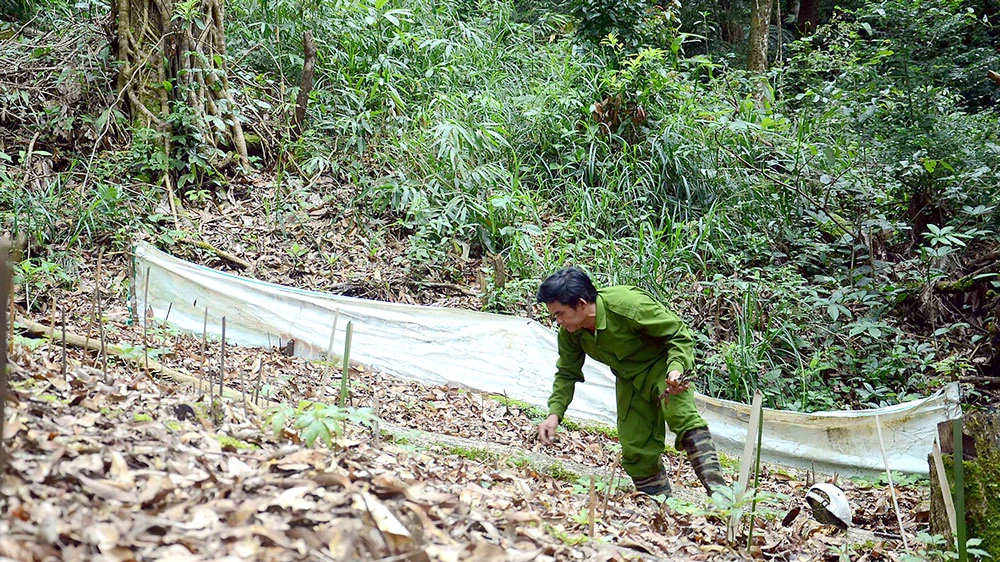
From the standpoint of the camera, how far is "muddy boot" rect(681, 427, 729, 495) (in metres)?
4.02

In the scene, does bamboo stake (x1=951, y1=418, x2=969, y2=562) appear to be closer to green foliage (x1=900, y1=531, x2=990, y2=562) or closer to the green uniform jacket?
green foliage (x1=900, y1=531, x2=990, y2=562)

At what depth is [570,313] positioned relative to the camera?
3.94 meters

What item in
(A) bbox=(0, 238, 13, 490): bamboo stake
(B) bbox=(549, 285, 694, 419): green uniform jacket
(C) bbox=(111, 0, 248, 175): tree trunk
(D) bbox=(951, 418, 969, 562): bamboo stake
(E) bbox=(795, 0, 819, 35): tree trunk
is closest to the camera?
(A) bbox=(0, 238, 13, 490): bamboo stake

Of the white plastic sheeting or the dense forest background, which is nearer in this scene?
the white plastic sheeting

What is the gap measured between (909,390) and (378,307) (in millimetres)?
4211

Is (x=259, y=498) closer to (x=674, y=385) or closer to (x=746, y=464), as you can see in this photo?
(x=746, y=464)

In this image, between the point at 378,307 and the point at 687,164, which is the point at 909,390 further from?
the point at 378,307

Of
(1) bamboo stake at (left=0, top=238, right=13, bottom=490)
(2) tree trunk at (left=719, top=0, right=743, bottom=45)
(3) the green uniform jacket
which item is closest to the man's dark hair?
(3) the green uniform jacket

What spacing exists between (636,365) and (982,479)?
1629mm

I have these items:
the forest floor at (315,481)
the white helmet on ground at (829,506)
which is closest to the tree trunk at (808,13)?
the forest floor at (315,481)

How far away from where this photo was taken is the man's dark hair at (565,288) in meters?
3.87

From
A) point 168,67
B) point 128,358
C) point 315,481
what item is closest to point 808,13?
point 168,67

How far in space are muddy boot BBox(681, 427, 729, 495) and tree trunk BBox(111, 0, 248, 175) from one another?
5822 millimetres

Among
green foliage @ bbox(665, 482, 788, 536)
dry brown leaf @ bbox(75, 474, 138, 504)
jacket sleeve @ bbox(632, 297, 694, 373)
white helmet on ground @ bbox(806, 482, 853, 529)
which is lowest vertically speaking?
white helmet on ground @ bbox(806, 482, 853, 529)
